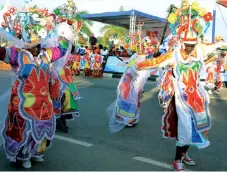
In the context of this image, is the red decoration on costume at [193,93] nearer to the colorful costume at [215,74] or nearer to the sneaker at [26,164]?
the sneaker at [26,164]

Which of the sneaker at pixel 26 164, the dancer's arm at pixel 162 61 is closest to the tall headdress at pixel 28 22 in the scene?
the dancer's arm at pixel 162 61

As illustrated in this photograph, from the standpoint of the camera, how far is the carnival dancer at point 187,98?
14.2 feet

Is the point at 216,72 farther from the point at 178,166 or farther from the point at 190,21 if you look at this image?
the point at 178,166

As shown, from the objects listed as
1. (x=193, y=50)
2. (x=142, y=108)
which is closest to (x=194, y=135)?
(x=193, y=50)

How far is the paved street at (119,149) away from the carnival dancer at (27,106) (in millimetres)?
271

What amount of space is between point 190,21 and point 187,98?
38.5 inches

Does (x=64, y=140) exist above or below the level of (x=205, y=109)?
below

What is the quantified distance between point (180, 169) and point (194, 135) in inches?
16.9

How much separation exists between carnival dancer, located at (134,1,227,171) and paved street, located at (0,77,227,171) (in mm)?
410

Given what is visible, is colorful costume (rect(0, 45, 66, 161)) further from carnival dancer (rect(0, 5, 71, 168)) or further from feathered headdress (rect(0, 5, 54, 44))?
feathered headdress (rect(0, 5, 54, 44))

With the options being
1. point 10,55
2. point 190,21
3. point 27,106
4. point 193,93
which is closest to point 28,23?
point 10,55

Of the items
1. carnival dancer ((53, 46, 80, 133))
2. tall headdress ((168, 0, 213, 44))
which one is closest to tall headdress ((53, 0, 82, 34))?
carnival dancer ((53, 46, 80, 133))

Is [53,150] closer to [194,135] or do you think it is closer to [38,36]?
[38,36]

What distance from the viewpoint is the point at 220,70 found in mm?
13016
